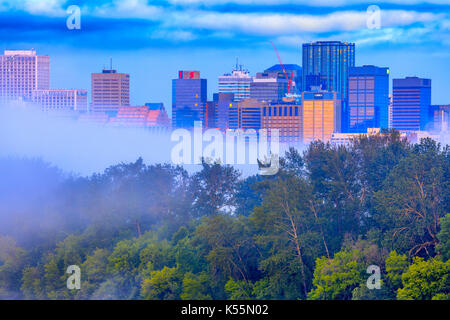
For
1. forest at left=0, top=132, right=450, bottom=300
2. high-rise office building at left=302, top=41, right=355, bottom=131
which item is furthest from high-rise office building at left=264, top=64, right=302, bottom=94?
forest at left=0, top=132, right=450, bottom=300

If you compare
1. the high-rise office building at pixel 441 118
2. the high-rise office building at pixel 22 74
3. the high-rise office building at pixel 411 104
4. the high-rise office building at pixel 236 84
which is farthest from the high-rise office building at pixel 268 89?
the high-rise office building at pixel 22 74

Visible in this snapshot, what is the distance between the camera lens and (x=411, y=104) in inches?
4412

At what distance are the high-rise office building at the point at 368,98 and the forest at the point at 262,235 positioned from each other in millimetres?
91815

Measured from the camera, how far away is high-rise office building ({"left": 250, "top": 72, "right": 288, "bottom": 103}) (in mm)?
115000

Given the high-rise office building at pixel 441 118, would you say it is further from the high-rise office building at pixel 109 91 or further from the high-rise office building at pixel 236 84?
the high-rise office building at pixel 109 91

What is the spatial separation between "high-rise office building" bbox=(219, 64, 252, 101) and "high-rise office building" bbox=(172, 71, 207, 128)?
1071 cm

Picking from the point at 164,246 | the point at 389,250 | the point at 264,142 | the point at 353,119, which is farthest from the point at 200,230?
the point at 353,119

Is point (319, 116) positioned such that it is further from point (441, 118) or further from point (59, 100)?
point (59, 100)

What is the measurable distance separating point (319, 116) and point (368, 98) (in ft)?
60.4

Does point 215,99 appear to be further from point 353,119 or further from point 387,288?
point 387,288

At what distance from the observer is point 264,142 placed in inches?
3664

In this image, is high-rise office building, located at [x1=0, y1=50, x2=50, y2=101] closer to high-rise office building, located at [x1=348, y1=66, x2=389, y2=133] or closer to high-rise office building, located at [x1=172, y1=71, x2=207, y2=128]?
high-rise office building, located at [x1=172, y1=71, x2=207, y2=128]

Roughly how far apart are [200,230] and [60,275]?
206 inches

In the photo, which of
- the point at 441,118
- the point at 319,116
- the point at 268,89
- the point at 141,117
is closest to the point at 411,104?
the point at 441,118
